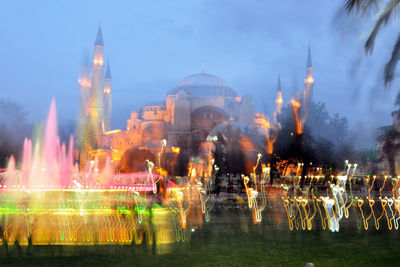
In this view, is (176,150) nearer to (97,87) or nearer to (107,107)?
(97,87)

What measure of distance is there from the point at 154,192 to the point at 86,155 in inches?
1353

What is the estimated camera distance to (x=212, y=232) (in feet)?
31.3

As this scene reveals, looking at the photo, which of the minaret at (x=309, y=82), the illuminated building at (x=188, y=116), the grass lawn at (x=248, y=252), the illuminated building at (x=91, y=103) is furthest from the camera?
the illuminated building at (x=188, y=116)

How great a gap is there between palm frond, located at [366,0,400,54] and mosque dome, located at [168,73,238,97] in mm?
68258

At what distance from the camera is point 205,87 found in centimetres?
7506

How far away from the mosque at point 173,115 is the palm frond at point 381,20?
49852 mm

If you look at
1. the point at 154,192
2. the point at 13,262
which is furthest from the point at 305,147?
the point at 13,262

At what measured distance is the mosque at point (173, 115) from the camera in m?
56.9

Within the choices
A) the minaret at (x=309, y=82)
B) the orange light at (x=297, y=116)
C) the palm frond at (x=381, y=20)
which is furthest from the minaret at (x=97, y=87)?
the palm frond at (x=381, y=20)

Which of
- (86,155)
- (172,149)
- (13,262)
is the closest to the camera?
(13,262)

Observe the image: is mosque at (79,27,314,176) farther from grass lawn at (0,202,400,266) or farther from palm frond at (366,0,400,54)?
palm frond at (366,0,400,54)

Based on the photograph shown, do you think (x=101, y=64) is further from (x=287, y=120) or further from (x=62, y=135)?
(x=287, y=120)

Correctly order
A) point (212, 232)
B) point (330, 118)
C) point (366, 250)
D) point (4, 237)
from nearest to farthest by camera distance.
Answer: point (366, 250)
point (4, 237)
point (212, 232)
point (330, 118)

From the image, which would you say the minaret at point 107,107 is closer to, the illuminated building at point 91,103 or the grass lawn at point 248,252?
the illuminated building at point 91,103
